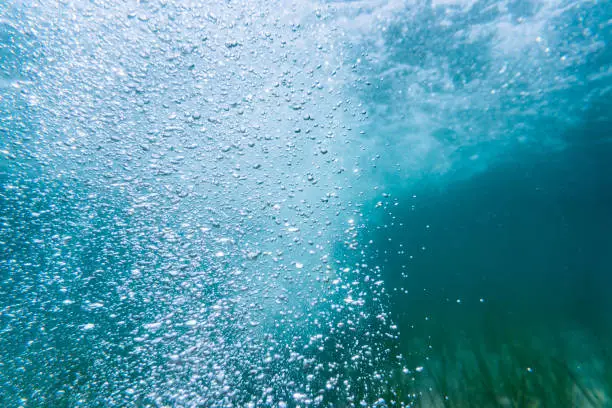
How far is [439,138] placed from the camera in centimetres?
1712

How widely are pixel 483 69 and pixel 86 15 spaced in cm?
1331

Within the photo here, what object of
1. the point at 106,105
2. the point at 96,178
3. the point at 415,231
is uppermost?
the point at 415,231

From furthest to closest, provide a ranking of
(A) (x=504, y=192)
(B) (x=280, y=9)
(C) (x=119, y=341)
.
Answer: (A) (x=504, y=192) < (C) (x=119, y=341) < (B) (x=280, y=9)

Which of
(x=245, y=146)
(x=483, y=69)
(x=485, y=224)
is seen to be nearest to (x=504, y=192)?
(x=485, y=224)

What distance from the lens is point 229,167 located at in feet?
38.4

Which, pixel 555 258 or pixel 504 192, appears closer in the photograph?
pixel 504 192

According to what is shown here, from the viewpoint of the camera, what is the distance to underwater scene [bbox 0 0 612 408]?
27.6ft

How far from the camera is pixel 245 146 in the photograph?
38.4 ft

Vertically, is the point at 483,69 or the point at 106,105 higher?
the point at 483,69

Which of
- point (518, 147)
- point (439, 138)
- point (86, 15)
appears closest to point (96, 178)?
point (86, 15)

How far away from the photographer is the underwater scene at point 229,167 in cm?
841

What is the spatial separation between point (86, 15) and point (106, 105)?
2.30 meters

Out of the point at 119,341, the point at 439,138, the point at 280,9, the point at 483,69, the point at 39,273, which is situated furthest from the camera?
the point at 439,138

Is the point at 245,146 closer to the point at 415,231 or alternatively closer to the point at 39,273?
the point at 39,273
